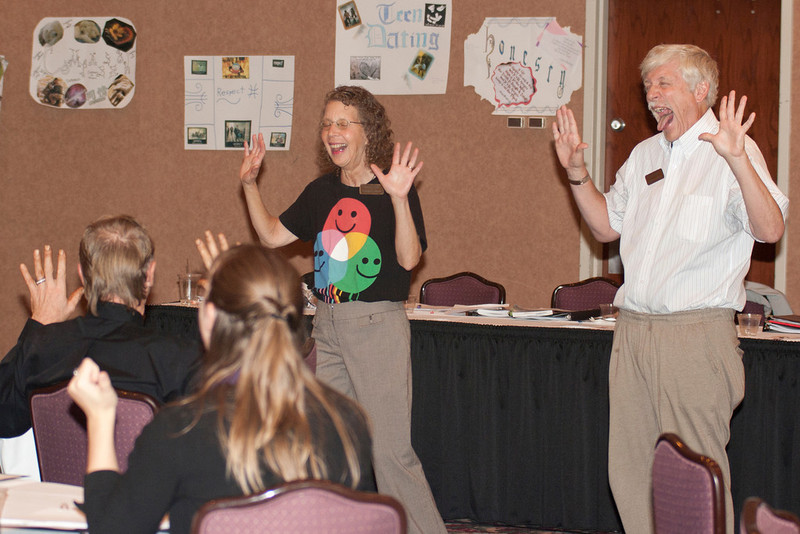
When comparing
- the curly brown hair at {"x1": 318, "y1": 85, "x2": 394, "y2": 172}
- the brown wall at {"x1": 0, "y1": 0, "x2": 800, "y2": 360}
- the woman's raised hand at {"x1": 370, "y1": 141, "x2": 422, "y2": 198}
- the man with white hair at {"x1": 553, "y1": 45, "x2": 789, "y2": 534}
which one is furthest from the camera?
the brown wall at {"x1": 0, "y1": 0, "x2": 800, "y2": 360}

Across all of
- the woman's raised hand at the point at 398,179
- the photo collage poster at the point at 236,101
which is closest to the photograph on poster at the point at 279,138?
the photo collage poster at the point at 236,101

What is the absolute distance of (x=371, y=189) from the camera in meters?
2.98

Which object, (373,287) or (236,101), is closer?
(373,287)

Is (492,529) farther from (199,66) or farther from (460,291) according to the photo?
(199,66)

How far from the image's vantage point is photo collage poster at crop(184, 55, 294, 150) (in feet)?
17.7

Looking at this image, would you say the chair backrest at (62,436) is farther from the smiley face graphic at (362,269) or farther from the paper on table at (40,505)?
the smiley face graphic at (362,269)

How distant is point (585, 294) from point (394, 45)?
6.30 feet

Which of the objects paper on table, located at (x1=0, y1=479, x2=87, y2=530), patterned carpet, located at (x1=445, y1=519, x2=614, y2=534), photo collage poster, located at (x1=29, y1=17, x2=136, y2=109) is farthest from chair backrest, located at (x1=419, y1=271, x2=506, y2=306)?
paper on table, located at (x1=0, y1=479, x2=87, y2=530)

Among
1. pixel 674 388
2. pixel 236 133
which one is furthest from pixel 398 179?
pixel 236 133

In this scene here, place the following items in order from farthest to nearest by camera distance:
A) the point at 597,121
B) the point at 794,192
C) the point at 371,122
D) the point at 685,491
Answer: the point at 597,121, the point at 794,192, the point at 371,122, the point at 685,491

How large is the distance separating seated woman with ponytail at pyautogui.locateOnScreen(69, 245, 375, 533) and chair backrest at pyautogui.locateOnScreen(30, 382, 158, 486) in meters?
0.55

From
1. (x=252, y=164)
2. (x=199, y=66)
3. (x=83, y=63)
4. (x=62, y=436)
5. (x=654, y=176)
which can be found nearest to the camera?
(x=62, y=436)

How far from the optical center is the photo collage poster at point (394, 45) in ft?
16.8

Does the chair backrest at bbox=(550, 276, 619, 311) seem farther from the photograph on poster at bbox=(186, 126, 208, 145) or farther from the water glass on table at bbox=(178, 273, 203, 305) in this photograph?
the photograph on poster at bbox=(186, 126, 208, 145)
